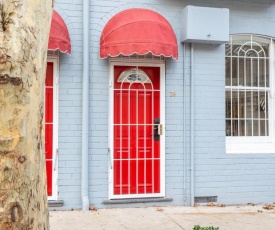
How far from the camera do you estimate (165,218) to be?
Answer: 6.17 metres

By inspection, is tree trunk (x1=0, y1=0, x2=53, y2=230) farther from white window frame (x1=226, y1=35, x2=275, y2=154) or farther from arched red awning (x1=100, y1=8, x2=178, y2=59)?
white window frame (x1=226, y1=35, x2=275, y2=154)

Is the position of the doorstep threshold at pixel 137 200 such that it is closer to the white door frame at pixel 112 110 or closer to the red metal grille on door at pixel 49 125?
the white door frame at pixel 112 110

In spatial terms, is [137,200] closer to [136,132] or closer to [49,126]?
[136,132]

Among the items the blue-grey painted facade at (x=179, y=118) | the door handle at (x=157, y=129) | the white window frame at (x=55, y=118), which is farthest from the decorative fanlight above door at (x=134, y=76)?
the white window frame at (x=55, y=118)

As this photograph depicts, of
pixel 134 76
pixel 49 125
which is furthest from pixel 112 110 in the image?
pixel 49 125

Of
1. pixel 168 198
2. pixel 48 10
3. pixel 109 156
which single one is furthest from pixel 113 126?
pixel 48 10

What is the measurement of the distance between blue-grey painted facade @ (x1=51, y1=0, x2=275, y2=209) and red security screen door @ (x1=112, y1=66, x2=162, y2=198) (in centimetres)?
19

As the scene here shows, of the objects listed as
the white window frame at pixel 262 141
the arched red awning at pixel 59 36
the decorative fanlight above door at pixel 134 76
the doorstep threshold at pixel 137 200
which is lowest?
the doorstep threshold at pixel 137 200

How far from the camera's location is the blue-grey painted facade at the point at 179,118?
661 centimetres

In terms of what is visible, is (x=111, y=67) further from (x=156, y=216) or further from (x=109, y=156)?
(x=156, y=216)

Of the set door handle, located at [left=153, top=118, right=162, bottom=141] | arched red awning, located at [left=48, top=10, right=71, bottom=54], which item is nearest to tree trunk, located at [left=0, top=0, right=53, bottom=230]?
arched red awning, located at [left=48, top=10, right=71, bottom=54]

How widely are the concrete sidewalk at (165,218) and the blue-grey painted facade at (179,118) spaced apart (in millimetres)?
270

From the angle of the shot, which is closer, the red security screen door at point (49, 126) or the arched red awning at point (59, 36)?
the arched red awning at point (59, 36)

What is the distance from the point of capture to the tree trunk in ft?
6.31
